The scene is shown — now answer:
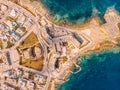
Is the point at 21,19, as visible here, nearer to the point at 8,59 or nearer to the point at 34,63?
the point at 8,59

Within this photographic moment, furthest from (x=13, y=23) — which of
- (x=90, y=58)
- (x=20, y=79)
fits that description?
(x=90, y=58)

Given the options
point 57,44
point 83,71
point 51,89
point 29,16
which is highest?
point 29,16

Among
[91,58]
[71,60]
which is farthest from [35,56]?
[91,58]

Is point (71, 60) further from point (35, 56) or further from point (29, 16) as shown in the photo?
point (29, 16)

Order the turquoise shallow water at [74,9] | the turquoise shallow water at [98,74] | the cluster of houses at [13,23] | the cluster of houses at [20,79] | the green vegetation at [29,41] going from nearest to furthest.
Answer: the cluster of houses at [13,23] < the green vegetation at [29,41] < the cluster of houses at [20,79] < the turquoise shallow water at [74,9] < the turquoise shallow water at [98,74]

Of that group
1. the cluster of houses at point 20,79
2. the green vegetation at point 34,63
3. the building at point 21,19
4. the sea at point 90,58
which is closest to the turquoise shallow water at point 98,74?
the sea at point 90,58

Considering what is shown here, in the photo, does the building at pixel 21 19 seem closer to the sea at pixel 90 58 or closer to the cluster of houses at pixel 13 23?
the cluster of houses at pixel 13 23
